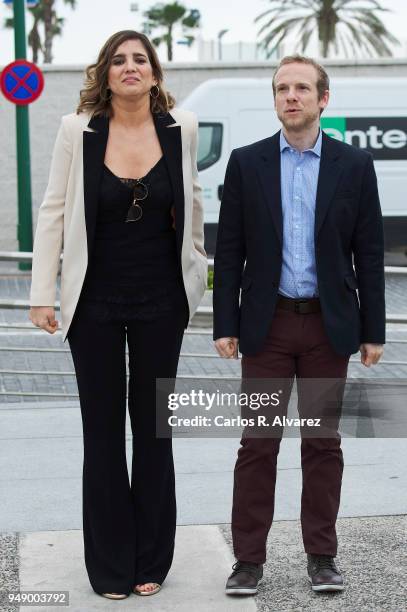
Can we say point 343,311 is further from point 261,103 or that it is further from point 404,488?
point 261,103

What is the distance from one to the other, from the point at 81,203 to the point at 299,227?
765 mm

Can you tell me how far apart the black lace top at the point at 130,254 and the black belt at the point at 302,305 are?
16.5 inches

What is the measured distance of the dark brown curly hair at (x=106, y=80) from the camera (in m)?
3.76

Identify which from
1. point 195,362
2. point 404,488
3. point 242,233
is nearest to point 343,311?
point 242,233

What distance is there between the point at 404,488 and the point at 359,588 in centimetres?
134

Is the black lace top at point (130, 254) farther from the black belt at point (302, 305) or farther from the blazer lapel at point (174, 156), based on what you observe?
the black belt at point (302, 305)

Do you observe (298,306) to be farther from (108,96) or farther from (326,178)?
(108,96)

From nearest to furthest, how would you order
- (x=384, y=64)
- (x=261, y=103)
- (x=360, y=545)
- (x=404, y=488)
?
(x=360, y=545) < (x=404, y=488) < (x=261, y=103) < (x=384, y=64)

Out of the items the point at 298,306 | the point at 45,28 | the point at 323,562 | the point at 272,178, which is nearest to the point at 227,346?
the point at 298,306

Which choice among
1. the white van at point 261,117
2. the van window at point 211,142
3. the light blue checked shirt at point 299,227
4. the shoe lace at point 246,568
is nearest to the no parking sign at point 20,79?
the white van at point 261,117

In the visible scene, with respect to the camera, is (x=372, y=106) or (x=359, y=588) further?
(x=372, y=106)

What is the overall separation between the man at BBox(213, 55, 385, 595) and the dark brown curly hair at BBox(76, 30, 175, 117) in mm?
331

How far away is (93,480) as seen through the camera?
3918 mm

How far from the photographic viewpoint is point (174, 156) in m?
3.83
